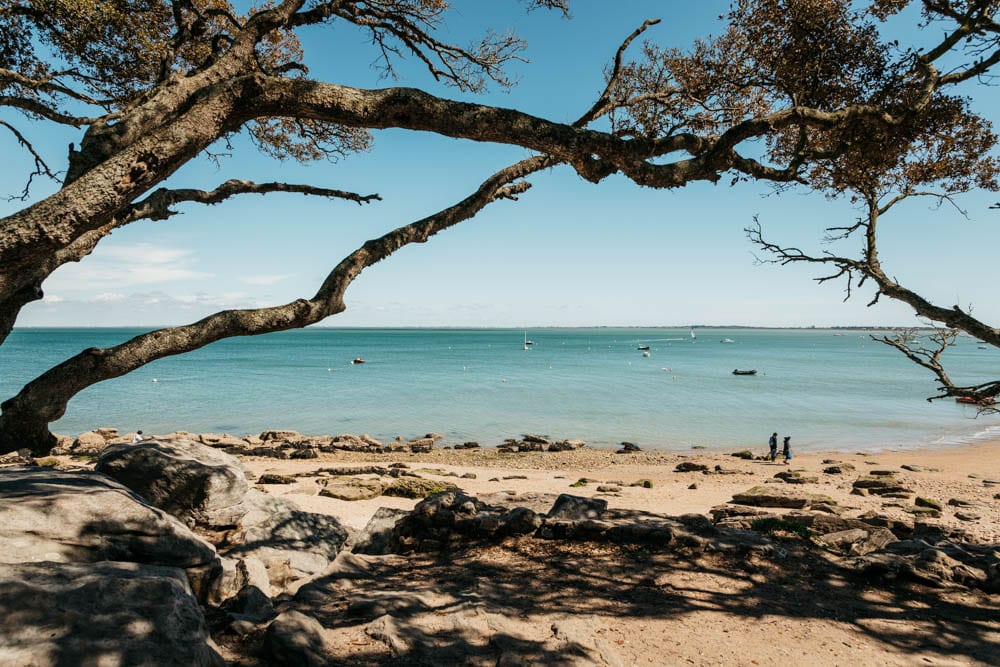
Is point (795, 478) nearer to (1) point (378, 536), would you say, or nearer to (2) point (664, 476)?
(2) point (664, 476)

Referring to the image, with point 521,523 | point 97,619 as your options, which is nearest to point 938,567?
point 521,523

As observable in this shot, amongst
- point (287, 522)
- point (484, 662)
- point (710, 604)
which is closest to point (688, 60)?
point (710, 604)

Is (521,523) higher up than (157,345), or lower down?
lower down

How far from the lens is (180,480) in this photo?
725 centimetres

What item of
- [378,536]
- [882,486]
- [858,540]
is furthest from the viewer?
[882,486]

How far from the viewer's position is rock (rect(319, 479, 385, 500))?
46.1ft

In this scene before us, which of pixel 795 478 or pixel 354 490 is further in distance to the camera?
pixel 795 478

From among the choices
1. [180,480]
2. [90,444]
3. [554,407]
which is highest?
[180,480]

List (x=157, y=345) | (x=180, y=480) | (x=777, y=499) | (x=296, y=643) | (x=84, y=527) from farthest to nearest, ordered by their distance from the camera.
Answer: (x=777, y=499) < (x=180, y=480) < (x=157, y=345) < (x=84, y=527) < (x=296, y=643)

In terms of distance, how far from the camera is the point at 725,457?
25406 millimetres

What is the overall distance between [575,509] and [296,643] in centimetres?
488

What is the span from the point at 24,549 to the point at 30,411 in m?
1.08

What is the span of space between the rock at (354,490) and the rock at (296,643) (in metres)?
10.2

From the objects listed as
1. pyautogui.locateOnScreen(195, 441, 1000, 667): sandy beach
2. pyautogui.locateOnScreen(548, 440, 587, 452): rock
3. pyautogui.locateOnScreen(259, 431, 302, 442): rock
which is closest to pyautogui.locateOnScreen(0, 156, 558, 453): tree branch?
pyautogui.locateOnScreen(195, 441, 1000, 667): sandy beach
